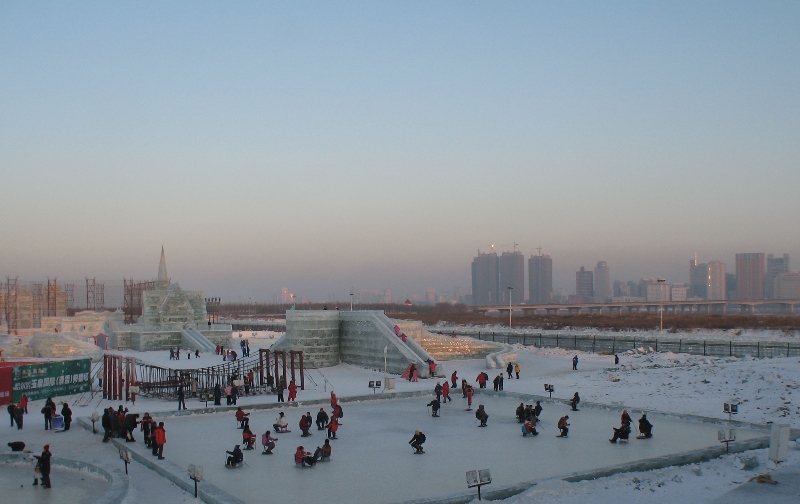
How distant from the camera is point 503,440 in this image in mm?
18625

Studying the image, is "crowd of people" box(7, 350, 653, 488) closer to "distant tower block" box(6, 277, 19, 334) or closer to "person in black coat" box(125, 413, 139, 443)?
"person in black coat" box(125, 413, 139, 443)

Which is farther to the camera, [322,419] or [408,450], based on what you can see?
[322,419]

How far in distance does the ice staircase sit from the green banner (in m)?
20.1

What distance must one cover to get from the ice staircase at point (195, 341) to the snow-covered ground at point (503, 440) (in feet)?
64.2

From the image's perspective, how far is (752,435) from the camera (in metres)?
18.6

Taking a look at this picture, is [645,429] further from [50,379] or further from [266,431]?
[50,379]

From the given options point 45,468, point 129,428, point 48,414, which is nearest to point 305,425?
point 129,428

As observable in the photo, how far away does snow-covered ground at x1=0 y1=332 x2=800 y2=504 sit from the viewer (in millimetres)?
13891

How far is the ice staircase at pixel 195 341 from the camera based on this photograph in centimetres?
4834

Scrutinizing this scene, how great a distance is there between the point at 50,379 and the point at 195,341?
77.2ft

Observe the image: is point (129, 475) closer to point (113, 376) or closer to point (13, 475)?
point (13, 475)

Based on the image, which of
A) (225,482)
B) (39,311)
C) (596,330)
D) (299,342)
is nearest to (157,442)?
(225,482)

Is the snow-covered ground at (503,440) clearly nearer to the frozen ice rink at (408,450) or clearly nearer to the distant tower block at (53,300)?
the frozen ice rink at (408,450)

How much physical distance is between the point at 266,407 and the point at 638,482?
13.8 metres
